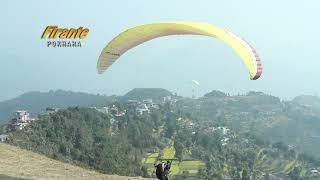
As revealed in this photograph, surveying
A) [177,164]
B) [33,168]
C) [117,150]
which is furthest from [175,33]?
[177,164]

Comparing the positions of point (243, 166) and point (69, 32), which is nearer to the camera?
point (69, 32)

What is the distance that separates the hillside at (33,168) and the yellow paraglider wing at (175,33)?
21.1 feet

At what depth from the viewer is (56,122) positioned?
145750 millimetres

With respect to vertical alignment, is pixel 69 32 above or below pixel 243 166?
above

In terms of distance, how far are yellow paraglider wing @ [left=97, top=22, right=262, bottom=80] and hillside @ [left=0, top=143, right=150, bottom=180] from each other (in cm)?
643

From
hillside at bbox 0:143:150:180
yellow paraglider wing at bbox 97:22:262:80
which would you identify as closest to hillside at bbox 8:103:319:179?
hillside at bbox 0:143:150:180

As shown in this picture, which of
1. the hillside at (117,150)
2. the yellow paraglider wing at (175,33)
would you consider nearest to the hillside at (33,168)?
→ the yellow paraglider wing at (175,33)

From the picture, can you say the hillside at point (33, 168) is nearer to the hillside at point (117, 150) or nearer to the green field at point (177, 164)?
the hillside at point (117, 150)

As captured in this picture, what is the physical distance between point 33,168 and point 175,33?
11577 mm

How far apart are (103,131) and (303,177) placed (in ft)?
267

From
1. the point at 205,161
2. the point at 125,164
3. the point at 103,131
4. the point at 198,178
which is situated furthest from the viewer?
the point at 205,161

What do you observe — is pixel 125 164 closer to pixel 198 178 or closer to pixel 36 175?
pixel 198 178

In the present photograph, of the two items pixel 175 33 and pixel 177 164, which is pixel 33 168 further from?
pixel 177 164

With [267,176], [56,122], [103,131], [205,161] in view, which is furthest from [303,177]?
[56,122]
